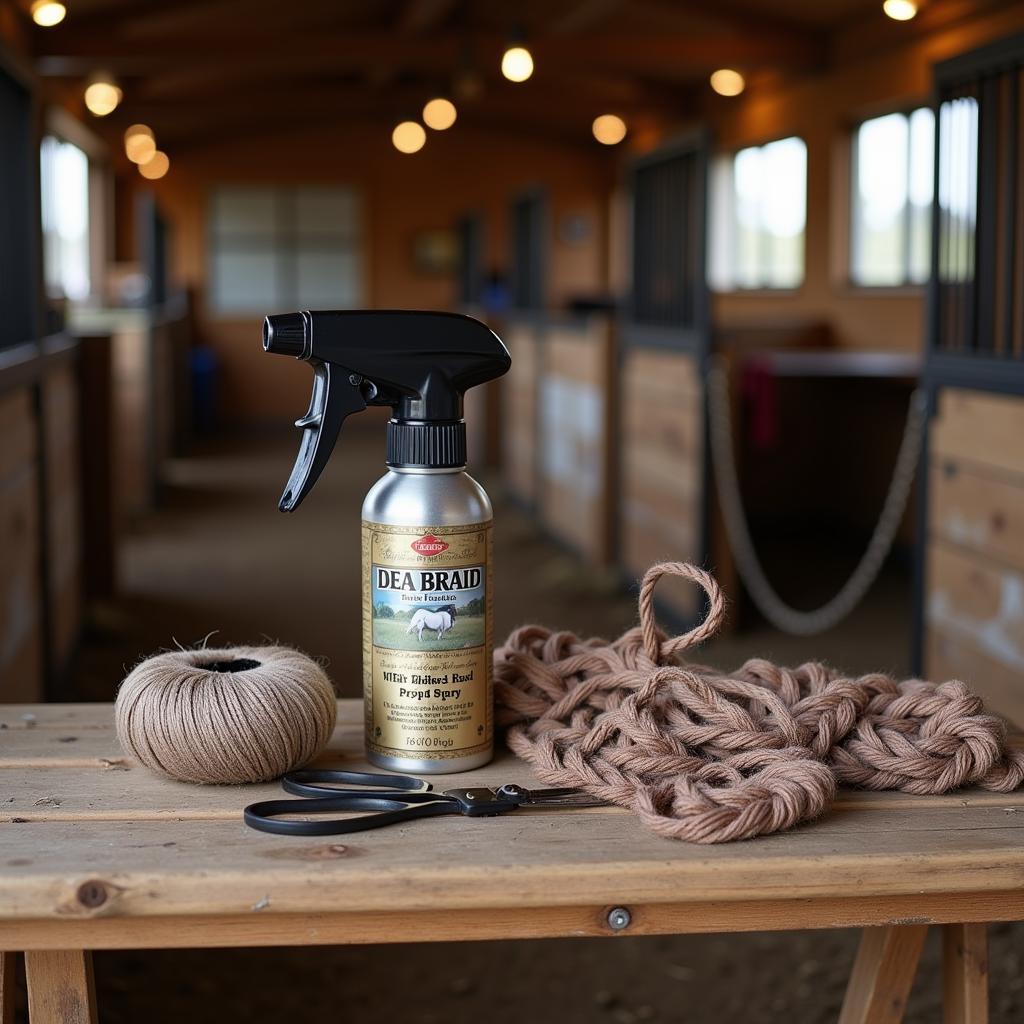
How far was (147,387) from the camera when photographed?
23.9 feet

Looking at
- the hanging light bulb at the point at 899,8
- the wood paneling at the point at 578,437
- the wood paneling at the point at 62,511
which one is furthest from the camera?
the hanging light bulb at the point at 899,8

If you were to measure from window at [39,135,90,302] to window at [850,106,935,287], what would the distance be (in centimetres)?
543

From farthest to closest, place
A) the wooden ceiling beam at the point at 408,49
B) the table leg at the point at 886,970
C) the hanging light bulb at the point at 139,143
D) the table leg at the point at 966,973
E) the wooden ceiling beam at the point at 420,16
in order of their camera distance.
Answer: the hanging light bulb at the point at 139,143, the wooden ceiling beam at the point at 420,16, the wooden ceiling beam at the point at 408,49, the table leg at the point at 886,970, the table leg at the point at 966,973

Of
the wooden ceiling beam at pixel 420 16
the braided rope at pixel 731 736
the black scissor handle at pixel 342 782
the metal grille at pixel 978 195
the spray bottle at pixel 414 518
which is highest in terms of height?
the wooden ceiling beam at pixel 420 16

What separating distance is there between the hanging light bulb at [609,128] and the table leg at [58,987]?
457 inches

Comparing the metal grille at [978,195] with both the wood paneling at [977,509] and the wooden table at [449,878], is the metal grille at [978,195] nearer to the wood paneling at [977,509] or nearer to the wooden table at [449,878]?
the wood paneling at [977,509]

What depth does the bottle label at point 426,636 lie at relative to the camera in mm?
982

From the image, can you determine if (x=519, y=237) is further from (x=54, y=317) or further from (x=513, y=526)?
(x=54, y=317)

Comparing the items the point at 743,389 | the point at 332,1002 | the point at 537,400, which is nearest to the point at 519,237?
the point at 537,400

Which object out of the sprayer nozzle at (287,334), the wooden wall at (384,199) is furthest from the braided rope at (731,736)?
the wooden wall at (384,199)

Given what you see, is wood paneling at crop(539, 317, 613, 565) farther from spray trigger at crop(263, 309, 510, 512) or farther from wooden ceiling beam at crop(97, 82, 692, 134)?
wooden ceiling beam at crop(97, 82, 692, 134)

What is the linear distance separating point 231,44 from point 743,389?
446 cm

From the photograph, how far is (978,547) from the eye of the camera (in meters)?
2.83

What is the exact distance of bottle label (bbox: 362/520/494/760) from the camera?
982 mm
